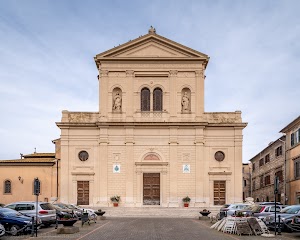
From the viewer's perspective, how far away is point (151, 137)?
157 feet

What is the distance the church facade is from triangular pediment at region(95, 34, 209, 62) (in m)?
0.10

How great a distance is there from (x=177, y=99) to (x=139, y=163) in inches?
291

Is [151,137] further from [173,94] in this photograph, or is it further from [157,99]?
[173,94]

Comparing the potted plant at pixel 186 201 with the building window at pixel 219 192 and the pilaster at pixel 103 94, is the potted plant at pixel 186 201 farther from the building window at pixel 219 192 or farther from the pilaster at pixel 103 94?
the pilaster at pixel 103 94

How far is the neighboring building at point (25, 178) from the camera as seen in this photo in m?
50.2

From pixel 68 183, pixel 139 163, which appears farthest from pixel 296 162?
pixel 68 183

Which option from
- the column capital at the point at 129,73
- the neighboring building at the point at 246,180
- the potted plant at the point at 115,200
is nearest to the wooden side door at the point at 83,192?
the potted plant at the point at 115,200

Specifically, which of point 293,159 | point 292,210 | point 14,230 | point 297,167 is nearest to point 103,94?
point 293,159

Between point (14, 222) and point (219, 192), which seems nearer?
point (14, 222)

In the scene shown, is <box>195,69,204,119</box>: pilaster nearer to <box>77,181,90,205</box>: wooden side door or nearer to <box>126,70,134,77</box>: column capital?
<box>126,70,134,77</box>: column capital

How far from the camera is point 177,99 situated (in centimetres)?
4831

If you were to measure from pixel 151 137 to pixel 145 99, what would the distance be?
3911 millimetres

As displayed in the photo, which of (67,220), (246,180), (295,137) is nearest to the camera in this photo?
(67,220)

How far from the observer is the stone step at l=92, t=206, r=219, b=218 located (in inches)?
1666
